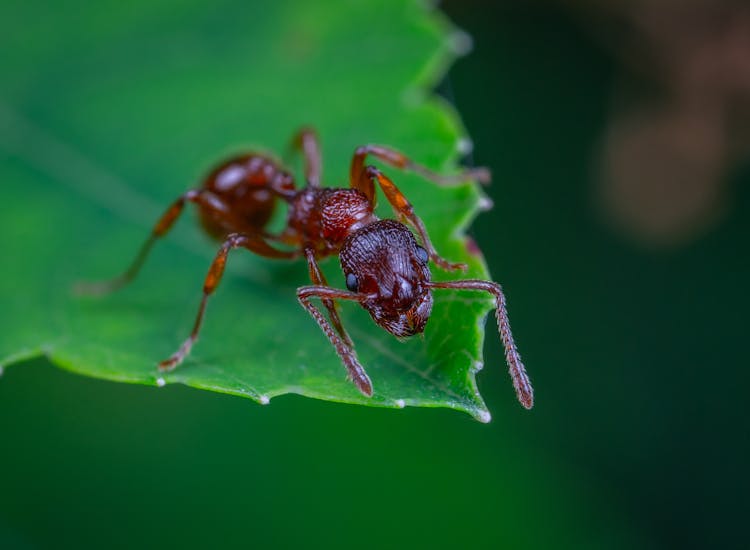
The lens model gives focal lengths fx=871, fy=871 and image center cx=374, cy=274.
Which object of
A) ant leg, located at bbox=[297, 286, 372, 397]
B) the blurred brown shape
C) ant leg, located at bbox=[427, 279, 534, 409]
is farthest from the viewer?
the blurred brown shape

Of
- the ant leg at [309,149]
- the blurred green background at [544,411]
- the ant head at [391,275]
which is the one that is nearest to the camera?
the ant head at [391,275]

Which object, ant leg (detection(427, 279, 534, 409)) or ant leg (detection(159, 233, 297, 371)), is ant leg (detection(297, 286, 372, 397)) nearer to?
ant leg (detection(427, 279, 534, 409))

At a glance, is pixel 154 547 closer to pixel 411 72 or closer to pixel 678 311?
pixel 411 72

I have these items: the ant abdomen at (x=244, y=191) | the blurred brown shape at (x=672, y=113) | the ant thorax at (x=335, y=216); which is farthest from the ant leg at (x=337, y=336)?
the blurred brown shape at (x=672, y=113)

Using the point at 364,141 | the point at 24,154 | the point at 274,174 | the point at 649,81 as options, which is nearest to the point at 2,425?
the point at 24,154

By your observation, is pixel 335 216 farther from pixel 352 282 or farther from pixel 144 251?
pixel 144 251

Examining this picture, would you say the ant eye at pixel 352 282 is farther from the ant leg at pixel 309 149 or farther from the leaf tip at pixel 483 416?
the ant leg at pixel 309 149

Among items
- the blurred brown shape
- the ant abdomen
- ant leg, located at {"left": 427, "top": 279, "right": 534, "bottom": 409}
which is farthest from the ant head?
the blurred brown shape
